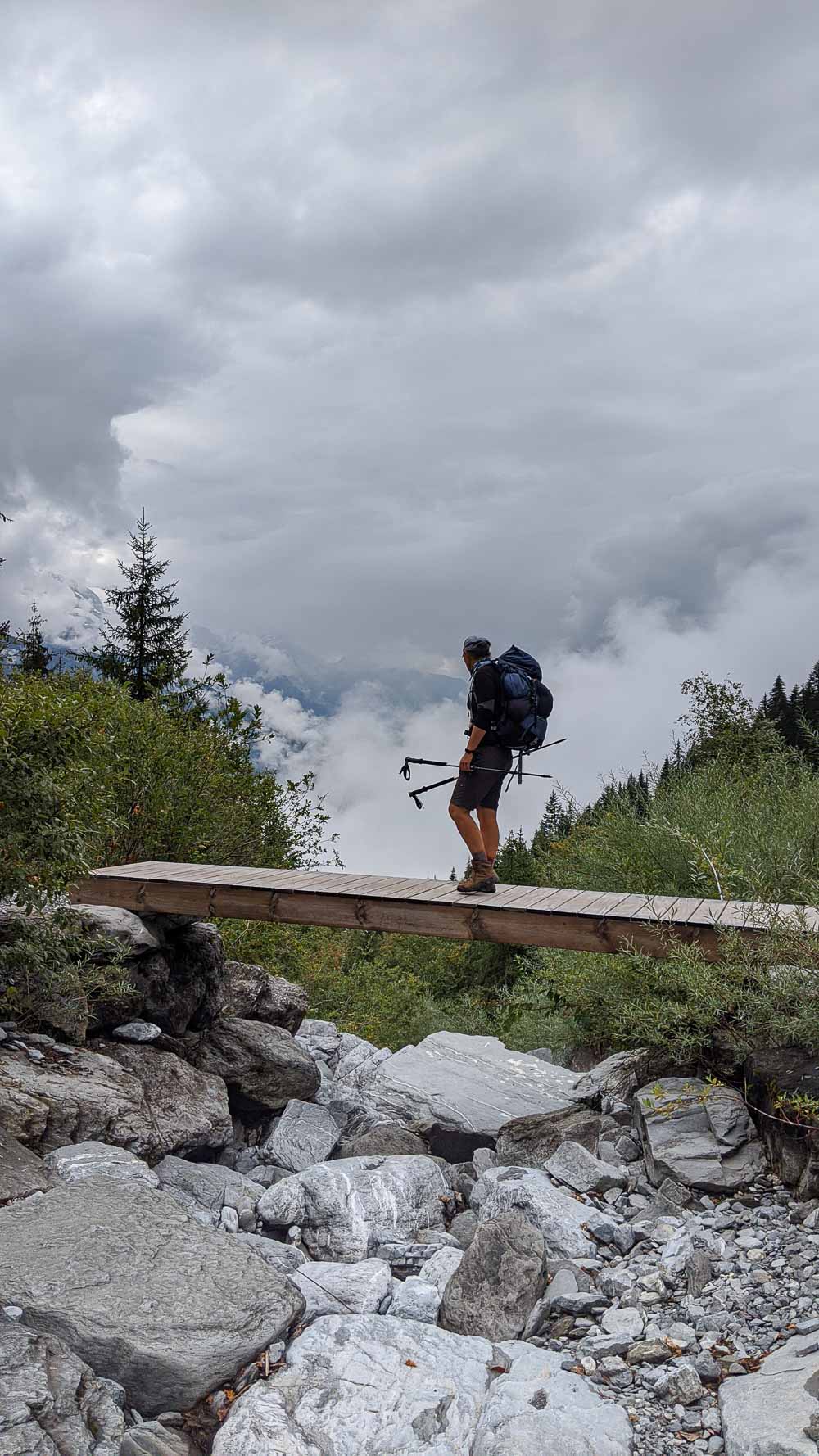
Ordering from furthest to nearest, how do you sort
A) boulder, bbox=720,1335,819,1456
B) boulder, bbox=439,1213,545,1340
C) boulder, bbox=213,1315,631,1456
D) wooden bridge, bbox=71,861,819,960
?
wooden bridge, bbox=71,861,819,960, boulder, bbox=439,1213,545,1340, boulder, bbox=213,1315,631,1456, boulder, bbox=720,1335,819,1456

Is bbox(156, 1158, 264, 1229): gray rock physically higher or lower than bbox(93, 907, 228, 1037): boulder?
lower

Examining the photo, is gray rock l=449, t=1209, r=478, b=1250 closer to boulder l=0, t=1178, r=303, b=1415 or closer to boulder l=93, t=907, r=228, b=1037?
boulder l=0, t=1178, r=303, b=1415

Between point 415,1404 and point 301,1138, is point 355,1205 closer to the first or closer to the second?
point 301,1138

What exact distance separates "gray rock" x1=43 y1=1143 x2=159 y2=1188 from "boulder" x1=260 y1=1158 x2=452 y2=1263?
85 centimetres

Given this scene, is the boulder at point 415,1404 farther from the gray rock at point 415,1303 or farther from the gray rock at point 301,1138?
the gray rock at point 301,1138

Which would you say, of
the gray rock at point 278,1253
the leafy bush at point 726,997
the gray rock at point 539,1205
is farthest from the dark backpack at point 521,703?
the gray rock at point 278,1253

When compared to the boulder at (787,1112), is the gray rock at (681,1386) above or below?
below

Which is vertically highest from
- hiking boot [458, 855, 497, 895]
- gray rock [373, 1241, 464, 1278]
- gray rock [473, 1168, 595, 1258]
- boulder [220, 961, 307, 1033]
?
hiking boot [458, 855, 497, 895]

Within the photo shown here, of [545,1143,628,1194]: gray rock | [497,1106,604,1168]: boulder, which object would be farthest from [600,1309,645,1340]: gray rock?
[497,1106,604,1168]: boulder

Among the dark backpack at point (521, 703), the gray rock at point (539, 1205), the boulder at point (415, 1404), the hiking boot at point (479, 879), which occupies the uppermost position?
the dark backpack at point (521, 703)

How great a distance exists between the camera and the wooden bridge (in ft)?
25.2

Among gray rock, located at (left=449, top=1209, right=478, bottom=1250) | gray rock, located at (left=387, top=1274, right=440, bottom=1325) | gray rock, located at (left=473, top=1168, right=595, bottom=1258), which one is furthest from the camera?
gray rock, located at (left=449, top=1209, right=478, bottom=1250)

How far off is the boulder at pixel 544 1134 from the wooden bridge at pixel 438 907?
3.98ft

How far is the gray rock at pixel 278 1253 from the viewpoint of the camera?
583 cm
